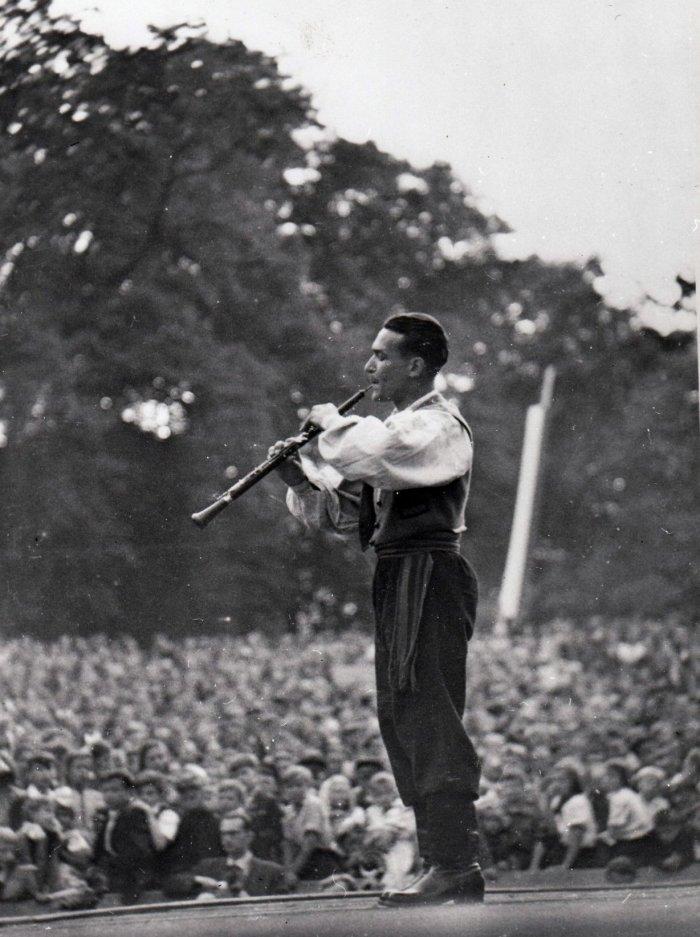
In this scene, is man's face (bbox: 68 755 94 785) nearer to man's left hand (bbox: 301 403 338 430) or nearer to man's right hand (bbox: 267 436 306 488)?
man's right hand (bbox: 267 436 306 488)

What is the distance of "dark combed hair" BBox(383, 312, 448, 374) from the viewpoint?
471cm

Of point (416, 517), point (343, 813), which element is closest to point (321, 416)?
point (416, 517)

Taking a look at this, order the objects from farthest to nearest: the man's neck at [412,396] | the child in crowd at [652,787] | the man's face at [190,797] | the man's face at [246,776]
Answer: the man's face at [246,776]
the man's face at [190,797]
the child in crowd at [652,787]
the man's neck at [412,396]

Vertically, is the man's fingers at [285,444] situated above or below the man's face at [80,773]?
above

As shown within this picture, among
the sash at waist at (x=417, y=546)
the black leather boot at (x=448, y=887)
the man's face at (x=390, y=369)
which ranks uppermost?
the man's face at (x=390, y=369)

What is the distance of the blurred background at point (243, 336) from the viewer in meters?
5.51

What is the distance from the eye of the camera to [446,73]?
5.42 metres

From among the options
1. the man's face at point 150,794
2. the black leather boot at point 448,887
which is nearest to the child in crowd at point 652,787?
the black leather boot at point 448,887

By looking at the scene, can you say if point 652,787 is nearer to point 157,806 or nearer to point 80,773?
point 157,806

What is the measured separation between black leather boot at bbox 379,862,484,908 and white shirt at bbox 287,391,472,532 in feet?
4.06

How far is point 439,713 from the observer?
456 cm

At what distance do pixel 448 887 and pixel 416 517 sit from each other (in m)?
1.28

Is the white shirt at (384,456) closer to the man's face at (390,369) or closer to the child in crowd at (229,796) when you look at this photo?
the man's face at (390,369)

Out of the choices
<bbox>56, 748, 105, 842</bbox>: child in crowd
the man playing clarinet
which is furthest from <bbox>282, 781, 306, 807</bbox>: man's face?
the man playing clarinet
